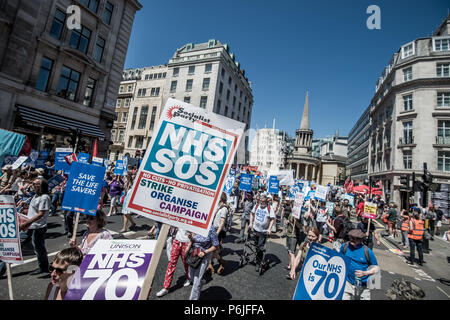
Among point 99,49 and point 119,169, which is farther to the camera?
point 99,49

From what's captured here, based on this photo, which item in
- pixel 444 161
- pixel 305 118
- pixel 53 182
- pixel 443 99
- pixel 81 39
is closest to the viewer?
pixel 53 182

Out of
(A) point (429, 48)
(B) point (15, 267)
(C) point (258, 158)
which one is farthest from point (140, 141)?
(C) point (258, 158)

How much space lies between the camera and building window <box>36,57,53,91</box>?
50.9ft

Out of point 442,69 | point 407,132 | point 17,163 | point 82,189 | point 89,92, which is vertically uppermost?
point 442,69

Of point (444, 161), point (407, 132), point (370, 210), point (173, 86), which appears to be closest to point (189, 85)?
point (173, 86)

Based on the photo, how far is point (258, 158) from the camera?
110375 millimetres

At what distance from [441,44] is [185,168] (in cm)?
4325

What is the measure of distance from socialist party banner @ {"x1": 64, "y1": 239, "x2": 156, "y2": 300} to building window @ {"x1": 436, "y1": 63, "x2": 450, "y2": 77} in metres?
41.8

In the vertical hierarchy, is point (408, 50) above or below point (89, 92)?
above

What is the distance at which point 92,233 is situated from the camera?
10.6 feet

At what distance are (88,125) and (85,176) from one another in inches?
671

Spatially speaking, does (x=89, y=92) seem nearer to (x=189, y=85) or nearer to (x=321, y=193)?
(x=321, y=193)

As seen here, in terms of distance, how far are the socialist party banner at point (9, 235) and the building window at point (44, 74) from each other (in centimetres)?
1749
